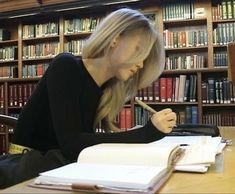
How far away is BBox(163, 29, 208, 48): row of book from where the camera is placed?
10.7 feet

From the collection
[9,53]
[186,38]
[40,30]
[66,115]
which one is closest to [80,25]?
[40,30]

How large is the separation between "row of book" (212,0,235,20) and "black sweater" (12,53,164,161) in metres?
2.49

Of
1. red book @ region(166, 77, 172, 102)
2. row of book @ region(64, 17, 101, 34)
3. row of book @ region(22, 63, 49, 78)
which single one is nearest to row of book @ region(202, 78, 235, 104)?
red book @ region(166, 77, 172, 102)

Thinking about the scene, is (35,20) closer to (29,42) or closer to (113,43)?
(29,42)

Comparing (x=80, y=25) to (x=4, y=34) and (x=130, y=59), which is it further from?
(x=130, y=59)

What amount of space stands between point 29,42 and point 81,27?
2.49 ft

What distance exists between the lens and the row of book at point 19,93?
3768 millimetres

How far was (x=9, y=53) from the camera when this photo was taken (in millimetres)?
4004

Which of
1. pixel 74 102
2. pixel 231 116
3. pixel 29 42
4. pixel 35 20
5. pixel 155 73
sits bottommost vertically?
pixel 231 116

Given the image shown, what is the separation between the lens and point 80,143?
0.84 meters

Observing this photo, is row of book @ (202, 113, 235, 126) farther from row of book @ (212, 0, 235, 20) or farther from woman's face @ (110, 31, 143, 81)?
woman's face @ (110, 31, 143, 81)

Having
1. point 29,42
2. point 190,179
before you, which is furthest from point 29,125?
point 29,42

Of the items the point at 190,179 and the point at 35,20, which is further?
the point at 35,20

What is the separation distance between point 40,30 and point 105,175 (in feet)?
11.9
